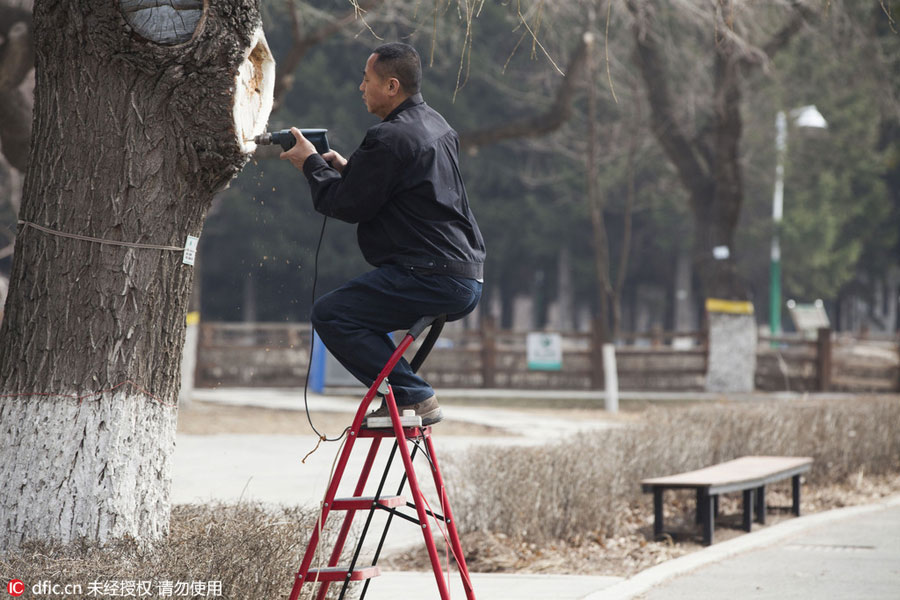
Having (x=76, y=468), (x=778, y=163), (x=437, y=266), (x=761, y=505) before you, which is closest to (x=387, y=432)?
(x=437, y=266)

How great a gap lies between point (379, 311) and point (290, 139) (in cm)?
72

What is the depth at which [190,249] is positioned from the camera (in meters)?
4.31

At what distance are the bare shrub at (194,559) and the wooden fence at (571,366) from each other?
18.2 m

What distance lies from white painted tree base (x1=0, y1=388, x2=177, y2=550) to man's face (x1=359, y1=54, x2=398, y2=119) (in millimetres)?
1369

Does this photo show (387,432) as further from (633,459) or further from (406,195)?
(633,459)

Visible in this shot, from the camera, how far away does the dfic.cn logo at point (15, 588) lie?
11.5ft

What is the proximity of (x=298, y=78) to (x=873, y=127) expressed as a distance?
2072cm

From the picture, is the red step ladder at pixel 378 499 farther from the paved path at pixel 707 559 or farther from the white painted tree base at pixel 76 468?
the paved path at pixel 707 559

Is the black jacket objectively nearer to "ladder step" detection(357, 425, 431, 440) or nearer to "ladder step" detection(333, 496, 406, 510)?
"ladder step" detection(357, 425, 431, 440)

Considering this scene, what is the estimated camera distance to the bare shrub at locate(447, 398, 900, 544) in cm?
698

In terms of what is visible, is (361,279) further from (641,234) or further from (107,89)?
(641,234)

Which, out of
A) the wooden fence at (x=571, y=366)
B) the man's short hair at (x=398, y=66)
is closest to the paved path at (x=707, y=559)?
the man's short hair at (x=398, y=66)

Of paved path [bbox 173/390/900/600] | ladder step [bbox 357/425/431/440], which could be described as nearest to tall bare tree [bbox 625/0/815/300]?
paved path [bbox 173/390/900/600]

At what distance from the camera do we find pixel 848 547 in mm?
6953
